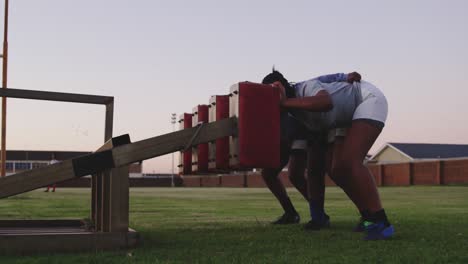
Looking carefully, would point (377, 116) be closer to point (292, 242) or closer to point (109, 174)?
point (292, 242)

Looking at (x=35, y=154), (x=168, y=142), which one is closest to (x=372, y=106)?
(x=168, y=142)

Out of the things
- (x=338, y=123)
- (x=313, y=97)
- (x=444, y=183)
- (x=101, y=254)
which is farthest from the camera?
(x=444, y=183)

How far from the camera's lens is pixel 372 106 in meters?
5.15

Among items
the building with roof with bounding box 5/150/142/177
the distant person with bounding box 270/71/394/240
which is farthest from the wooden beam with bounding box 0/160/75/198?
the building with roof with bounding box 5/150/142/177

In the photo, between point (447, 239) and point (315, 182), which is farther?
point (315, 182)

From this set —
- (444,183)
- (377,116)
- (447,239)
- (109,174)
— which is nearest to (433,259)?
(447,239)

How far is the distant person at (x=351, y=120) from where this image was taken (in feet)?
16.2

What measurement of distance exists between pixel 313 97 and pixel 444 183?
4203 cm

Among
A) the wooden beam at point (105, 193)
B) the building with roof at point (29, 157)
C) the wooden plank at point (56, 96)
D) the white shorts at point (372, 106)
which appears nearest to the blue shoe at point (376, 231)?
the white shorts at point (372, 106)

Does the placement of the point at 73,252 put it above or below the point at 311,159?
below

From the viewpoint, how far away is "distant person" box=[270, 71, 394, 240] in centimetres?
493

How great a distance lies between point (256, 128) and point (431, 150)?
69708mm

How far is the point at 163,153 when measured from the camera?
15.1 ft

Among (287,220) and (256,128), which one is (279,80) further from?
(287,220)
